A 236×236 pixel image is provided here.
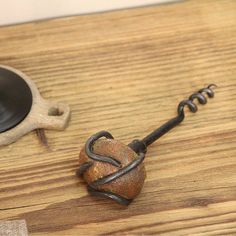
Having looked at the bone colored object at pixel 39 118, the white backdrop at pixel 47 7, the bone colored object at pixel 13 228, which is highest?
the white backdrop at pixel 47 7

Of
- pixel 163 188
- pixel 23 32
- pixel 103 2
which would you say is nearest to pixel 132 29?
pixel 103 2

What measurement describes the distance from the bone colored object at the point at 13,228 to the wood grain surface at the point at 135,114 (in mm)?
13

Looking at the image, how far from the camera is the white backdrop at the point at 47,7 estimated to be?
0.81 m

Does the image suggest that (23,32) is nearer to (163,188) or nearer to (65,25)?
(65,25)

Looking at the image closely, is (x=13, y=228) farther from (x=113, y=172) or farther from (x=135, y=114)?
(x=135, y=114)

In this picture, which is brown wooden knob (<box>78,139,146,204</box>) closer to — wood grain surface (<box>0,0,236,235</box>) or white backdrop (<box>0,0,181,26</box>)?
wood grain surface (<box>0,0,236,235</box>)

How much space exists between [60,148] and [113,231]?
147 mm

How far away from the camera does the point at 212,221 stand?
1.85ft

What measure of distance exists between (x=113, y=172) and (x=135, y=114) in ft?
0.52

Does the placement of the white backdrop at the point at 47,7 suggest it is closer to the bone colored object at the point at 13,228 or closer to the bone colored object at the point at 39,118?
the bone colored object at the point at 39,118

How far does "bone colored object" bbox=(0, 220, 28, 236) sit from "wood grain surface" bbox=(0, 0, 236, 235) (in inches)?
0.5

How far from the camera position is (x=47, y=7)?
2.71 ft

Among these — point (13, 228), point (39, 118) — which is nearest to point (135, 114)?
point (39, 118)

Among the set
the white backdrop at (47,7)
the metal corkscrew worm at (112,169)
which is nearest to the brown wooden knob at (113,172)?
the metal corkscrew worm at (112,169)
